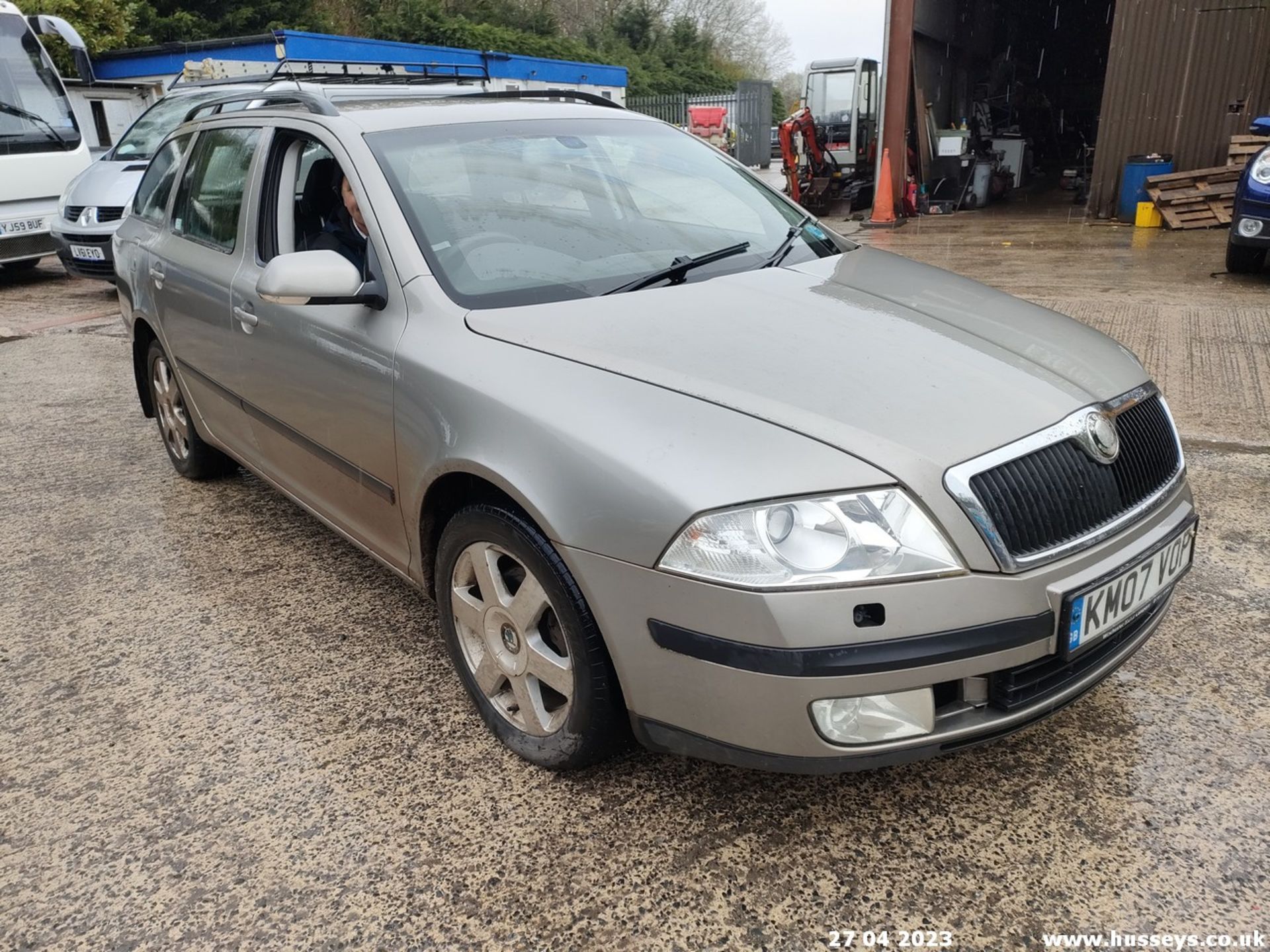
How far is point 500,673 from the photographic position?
2.50m

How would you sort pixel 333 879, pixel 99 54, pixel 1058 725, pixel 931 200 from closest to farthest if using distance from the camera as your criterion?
1. pixel 333 879
2. pixel 1058 725
3. pixel 931 200
4. pixel 99 54

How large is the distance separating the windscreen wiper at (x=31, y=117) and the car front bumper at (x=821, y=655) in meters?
11.2

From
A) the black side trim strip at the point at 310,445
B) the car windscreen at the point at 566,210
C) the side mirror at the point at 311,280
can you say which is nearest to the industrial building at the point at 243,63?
the black side trim strip at the point at 310,445

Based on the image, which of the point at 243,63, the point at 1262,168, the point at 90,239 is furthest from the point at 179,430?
the point at 243,63

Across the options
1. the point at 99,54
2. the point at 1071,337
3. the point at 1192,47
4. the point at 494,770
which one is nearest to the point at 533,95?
the point at 1071,337

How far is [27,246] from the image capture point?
34.6 feet

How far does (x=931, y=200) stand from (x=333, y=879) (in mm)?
14611

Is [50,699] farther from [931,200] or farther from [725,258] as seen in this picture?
[931,200]

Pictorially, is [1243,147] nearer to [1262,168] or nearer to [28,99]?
[1262,168]

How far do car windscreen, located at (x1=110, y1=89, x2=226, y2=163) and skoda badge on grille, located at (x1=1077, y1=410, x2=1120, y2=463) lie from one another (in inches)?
A: 394

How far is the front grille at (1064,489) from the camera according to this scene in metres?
1.95

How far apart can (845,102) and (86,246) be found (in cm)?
1458

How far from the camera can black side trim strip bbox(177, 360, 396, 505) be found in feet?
9.14

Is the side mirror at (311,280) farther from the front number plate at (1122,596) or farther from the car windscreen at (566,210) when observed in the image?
the front number plate at (1122,596)
